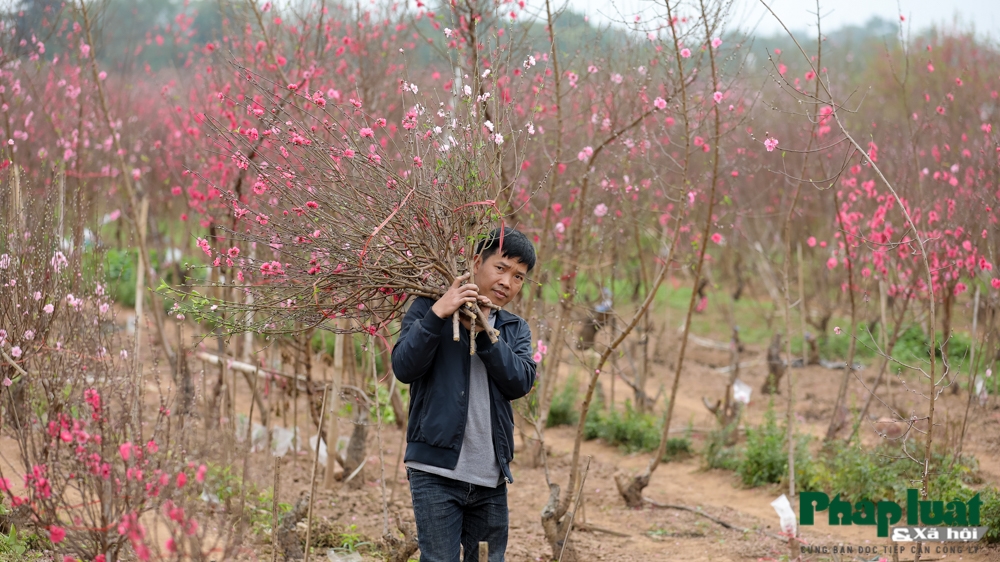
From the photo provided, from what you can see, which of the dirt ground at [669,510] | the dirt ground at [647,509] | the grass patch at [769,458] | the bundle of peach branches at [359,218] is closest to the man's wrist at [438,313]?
the bundle of peach branches at [359,218]

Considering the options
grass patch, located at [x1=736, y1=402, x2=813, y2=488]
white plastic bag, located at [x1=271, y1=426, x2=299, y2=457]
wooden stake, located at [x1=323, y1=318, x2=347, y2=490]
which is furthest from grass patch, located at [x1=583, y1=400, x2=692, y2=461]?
wooden stake, located at [x1=323, y1=318, x2=347, y2=490]

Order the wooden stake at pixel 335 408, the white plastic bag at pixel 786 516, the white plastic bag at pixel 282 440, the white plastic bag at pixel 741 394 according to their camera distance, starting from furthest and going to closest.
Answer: the white plastic bag at pixel 741 394, the white plastic bag at pixel 282 440, the wooden stake at pixel 335 408, the white plastic bag at pixel 786 516

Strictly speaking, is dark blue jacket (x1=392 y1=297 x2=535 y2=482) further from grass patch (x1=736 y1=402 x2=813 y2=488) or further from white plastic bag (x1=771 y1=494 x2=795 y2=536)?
grass patch (x1=736 y1=402 x2=813 y2=488)

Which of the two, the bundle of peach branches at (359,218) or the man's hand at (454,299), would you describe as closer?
the man's hand at (454,299)

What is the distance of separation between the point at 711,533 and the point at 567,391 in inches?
127

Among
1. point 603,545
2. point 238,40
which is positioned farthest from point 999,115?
point 238,40

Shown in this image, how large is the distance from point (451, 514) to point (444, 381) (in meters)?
0.43

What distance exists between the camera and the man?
8.85ft

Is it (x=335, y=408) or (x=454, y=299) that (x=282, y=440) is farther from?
(x=454, y=299)

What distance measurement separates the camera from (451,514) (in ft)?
9.11

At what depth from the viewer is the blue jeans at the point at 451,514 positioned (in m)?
2.74

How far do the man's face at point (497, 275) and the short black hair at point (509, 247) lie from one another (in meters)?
0.02

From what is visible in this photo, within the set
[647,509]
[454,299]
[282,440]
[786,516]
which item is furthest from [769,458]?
[454,299]

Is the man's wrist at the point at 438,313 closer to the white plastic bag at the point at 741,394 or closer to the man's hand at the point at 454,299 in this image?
the man's hand at the point at 454,299
